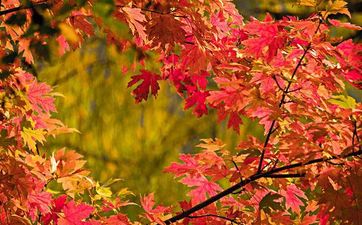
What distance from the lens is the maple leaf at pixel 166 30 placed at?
2354mm

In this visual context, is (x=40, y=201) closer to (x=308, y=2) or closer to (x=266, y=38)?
(x=266, y=38)

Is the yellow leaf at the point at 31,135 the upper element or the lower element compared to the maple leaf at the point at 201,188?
upper

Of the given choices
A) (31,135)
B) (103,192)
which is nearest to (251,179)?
(103,192)

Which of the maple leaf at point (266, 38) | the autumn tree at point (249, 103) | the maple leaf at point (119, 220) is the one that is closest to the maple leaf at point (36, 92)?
the autumn tree at point (249, 103)

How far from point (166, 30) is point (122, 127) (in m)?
4.63

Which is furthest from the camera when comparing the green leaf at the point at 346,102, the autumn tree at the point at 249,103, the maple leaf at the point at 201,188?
the maple leaf at the point at 201,188

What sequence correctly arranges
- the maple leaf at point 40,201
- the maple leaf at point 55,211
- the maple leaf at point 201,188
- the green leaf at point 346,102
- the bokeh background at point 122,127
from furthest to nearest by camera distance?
1. the bokeh background at point 122,127
2. the maple leaf at point 201,188
3. the maple leaf at point 55,211
4. the maple leaf at point 40,201
5. the green leaf at point 346,102

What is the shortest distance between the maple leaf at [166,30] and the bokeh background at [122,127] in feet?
13.6

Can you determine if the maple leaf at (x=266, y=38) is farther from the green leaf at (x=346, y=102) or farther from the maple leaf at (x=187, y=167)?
the maple leaf at (x=187, y=167)

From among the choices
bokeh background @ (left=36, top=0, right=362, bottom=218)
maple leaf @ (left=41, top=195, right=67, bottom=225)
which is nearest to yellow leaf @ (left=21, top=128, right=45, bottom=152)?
maple leaf @ (left=41, top=195, right=67, bottom=225)

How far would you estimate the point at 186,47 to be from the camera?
8.57 feet

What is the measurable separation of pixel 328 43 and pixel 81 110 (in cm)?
493

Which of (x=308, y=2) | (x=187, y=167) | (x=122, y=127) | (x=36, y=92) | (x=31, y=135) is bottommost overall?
(x=122, y=127)

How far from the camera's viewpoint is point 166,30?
2363 millimetres
